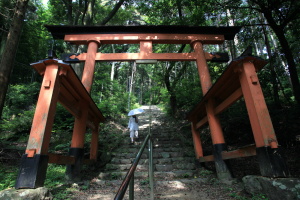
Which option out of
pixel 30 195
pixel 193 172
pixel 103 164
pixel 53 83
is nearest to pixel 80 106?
pixel 53 83

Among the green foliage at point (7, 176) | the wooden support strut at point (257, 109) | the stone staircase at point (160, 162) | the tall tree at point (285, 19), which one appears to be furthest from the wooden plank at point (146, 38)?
the green foliage at point (7, 176)

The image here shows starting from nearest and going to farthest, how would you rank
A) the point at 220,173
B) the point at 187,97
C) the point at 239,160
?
the point at 220,173 < the point at 239,160 < the point at 187,97

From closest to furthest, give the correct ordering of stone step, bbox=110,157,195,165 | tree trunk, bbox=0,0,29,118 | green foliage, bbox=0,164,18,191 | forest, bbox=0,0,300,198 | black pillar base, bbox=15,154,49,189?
black pillar base, bbox=15,154,49,189, green foliage, bbox=0,164,18,191, tree trunk, bbox=0,0,29,118, forest, bbox=0,0,300,198, stone step, bbox=110,157,195,165

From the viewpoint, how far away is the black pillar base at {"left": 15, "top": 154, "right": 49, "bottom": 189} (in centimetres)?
226

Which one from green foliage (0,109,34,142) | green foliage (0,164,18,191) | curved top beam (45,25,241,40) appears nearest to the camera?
green foliage (0,164,18,191)

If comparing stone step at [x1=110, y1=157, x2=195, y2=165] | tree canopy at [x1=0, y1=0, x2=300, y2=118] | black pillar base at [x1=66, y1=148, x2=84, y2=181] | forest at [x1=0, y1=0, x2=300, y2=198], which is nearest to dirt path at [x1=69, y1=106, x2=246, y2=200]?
black pillar base at [x1=66, y1=148, x2=84, y2=181]

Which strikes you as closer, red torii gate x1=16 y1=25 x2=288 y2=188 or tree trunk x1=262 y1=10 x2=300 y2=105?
red torii gate x1=16 y1=25 x2=288 y2=188

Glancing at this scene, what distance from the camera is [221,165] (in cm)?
375

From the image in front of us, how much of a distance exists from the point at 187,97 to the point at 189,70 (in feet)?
22.4

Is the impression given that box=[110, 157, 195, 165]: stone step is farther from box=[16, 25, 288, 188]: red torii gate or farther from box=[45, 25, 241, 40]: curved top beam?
box=[45, 25, 241, 40]: curved top beam

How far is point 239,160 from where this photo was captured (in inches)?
204

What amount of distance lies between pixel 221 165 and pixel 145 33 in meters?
4.53

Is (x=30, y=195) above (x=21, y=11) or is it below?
below

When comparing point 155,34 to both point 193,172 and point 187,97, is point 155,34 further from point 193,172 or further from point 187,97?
point 193,172
